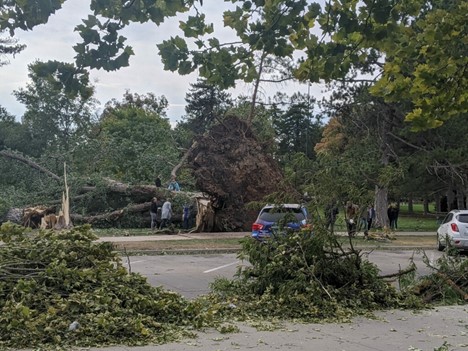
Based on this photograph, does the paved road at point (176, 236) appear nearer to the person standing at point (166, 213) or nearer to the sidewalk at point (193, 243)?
the sidewalk at point (193, 243)

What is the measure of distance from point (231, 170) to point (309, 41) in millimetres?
19414

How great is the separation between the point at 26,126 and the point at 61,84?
1680 inches

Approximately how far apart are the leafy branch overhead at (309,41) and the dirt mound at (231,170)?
57.9 ft

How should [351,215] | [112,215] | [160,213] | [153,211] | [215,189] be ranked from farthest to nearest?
1. [112,215]
2. [160,213]
3. [153,211]
4. [215,189]
5. [351,215]

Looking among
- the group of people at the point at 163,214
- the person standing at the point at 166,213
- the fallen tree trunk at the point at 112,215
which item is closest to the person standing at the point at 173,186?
the group of people at the point at 163,214

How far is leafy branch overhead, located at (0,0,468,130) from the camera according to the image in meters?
4.55

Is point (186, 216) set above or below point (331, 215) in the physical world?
above

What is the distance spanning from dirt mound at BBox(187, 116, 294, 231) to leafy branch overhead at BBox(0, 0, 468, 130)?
17.7m

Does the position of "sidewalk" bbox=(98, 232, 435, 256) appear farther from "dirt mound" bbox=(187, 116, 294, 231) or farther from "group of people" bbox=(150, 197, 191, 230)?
"dirt mound" bbox=(187, 116, 294, 231)

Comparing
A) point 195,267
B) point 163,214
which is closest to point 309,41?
point 195,267

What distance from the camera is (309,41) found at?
6.20m

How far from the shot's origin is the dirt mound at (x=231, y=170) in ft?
84.2

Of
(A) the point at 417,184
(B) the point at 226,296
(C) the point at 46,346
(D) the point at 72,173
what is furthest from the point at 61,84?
(A) the point at 417,184

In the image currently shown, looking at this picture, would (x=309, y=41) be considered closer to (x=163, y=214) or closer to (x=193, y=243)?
(x=193, y=243)
